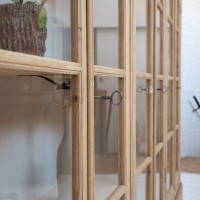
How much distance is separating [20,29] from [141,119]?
1016 mm

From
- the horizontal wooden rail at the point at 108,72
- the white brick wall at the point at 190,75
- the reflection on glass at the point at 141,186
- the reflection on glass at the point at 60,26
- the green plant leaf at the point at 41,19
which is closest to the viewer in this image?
the green plant leaf at the point at 41,19

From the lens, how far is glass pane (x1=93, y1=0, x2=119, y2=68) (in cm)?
102

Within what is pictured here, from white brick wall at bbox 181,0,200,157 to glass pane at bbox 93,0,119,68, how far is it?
11.2 ft

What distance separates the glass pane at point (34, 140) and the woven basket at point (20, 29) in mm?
176

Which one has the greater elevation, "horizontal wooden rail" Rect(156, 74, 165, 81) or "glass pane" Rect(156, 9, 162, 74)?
"glass pane" Rect(156, 9, 162, 74)

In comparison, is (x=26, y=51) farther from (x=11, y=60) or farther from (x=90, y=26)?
(x=90, y=26)

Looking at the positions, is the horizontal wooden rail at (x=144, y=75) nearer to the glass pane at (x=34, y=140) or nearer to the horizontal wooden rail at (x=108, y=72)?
the horizontal wooden rail at (x=108, y=72)

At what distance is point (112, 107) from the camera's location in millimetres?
1189

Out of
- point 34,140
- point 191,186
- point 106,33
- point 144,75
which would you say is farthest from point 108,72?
point 191,186

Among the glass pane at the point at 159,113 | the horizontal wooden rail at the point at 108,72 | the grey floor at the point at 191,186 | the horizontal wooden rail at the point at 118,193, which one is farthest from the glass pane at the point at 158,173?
the grey floor at the point at 191,186

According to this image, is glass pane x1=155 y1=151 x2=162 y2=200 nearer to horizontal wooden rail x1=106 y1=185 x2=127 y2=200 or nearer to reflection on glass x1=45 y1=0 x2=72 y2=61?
horizontal wooden rail x1=106 y1=185 x2=127 y2=200

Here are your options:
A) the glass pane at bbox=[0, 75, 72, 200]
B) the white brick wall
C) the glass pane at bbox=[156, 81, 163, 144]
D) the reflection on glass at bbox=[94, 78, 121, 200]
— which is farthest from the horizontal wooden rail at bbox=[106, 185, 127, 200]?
the white brick wall

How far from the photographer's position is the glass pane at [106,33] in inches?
40.3

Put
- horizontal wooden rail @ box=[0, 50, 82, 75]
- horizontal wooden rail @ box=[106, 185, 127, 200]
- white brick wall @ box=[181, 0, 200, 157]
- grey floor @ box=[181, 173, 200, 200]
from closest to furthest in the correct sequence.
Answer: horizontal wooden rail @ box=[0, 50, 82, 75] < horizontal wooden rail @ box=[106, 185, 127, 200] < grey floor @ box=[181, 173, 200, 200] < white brick wall @ box=[181, 0, 200, 157]
